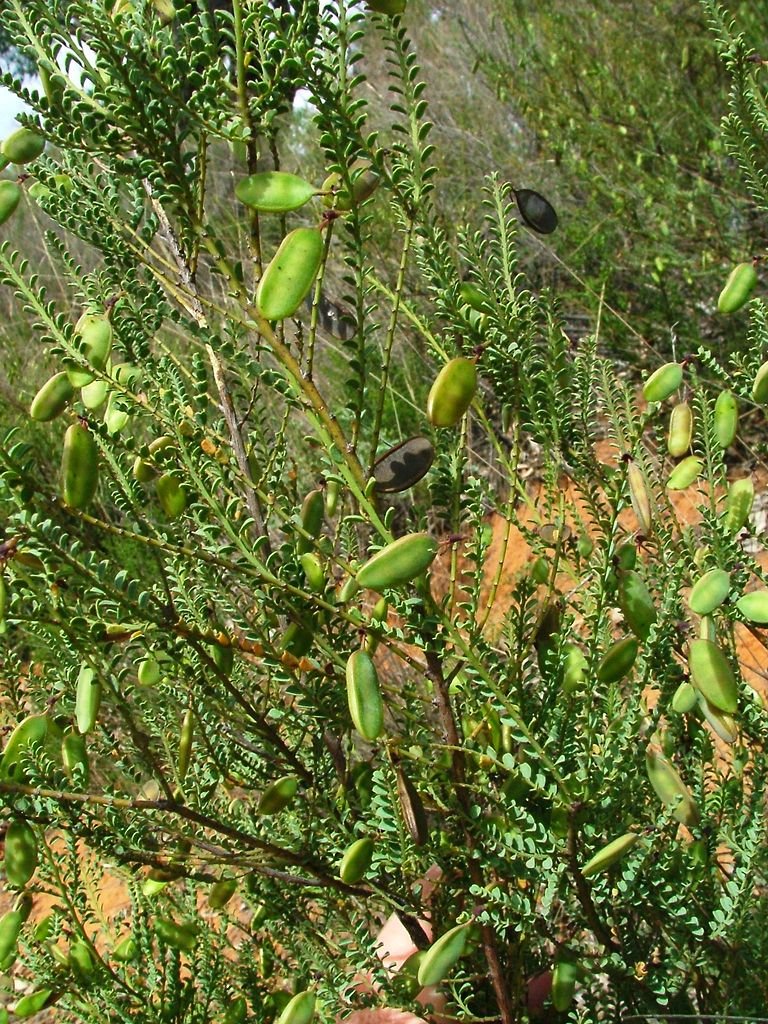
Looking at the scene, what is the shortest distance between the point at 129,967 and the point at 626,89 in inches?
117

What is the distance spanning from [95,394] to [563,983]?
1.70 ft

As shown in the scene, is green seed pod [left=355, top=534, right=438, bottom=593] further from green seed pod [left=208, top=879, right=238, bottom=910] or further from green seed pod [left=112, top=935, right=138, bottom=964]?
green seed pod [left=112, top=935, right=138, bottom=964]

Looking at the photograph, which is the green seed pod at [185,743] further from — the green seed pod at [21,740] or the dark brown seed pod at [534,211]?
the dark brown seed pod at [534,211]

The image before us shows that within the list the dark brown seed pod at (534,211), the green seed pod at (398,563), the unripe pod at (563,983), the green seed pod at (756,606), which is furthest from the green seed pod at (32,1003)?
the dark brown seed pod at (534,211)

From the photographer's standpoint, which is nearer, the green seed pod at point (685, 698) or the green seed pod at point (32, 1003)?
the green seed pod at point (685, 698)

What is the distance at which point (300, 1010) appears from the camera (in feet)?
2.15

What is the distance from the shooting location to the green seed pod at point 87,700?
63 cm

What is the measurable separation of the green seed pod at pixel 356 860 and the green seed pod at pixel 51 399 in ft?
1.14

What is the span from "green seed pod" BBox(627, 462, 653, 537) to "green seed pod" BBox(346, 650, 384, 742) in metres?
0.22

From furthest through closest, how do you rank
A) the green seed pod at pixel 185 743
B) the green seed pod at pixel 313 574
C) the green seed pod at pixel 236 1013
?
the green seed pod at pixel 236 1013
the green seed pod at pixel 185 743
the green seed pod at pixel 313 574

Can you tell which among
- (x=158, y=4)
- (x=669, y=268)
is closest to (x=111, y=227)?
(x=158, y=4)

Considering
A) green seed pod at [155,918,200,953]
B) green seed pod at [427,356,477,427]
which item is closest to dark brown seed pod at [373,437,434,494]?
green seed pod at [427,356,477,427]

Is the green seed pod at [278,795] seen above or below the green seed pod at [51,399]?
below

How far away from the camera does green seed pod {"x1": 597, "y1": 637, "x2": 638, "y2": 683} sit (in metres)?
0.62
